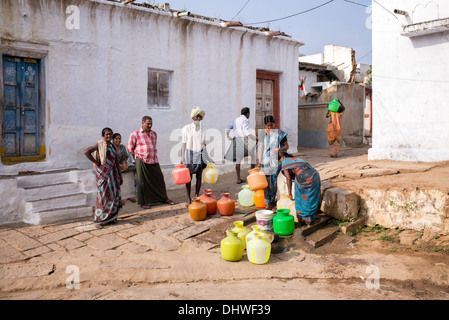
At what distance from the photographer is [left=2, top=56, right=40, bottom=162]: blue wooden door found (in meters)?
6.73

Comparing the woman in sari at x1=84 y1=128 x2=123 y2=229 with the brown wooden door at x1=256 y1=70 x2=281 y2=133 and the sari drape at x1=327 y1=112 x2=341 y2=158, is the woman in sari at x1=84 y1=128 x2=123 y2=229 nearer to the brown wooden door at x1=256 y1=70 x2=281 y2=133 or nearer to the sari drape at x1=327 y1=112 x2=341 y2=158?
the brown wooden door at x1=256 y1=70 x2=281 y2=133

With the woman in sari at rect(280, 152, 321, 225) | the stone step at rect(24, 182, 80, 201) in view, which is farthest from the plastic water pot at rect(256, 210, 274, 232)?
the stone step at rect(24, 182, 80, 201)

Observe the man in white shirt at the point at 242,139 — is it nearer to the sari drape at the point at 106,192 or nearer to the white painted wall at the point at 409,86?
the white painted wall at the point at 409,86

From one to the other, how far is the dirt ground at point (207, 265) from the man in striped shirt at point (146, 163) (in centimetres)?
78

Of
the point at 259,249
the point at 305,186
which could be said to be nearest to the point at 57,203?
the point at 259,249

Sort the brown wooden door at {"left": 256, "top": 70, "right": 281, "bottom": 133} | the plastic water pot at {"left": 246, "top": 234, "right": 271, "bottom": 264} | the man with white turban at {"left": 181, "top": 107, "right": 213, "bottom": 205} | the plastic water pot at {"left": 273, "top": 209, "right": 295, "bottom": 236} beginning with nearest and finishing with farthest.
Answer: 1. the plastic water pot at {"left": 246, "top": 234, "right": 271, "bottom": 264}
2. the plastic water pot at {"left": 273, "top": 209, "right": 295, "bottom": 236}
3. the man with white turban at {"left": 181, "top": 107, "right": 213, "bottom": 205}
4. the brown wooden door at {"left": 256, "top": 70, "right": 281, "bottom": 133}

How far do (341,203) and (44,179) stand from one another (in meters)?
5.06

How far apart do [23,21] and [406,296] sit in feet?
23.5

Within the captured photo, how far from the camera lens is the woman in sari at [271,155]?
604cm

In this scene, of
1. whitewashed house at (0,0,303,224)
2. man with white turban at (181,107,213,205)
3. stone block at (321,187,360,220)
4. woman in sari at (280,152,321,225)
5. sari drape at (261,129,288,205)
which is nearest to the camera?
woman in sari at (280,152,321,225)

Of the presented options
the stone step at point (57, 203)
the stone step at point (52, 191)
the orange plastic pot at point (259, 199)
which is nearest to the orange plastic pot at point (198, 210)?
the orange plastic pot at point (259, 199)

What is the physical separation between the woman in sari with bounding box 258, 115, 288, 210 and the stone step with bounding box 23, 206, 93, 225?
311cm

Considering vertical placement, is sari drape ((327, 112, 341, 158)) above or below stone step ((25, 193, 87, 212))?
above

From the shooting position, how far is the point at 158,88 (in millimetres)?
8734
